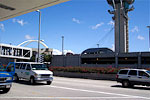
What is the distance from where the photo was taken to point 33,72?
16.8m

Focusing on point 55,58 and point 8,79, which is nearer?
point 8,79

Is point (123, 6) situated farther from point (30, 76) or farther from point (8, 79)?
point (8, 79)

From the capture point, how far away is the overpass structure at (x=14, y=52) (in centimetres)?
7301

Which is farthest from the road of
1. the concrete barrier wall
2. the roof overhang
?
the concrete barrier wall

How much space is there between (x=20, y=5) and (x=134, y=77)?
11.6 meters

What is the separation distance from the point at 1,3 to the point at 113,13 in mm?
64032

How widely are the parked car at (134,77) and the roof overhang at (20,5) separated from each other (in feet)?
35.0

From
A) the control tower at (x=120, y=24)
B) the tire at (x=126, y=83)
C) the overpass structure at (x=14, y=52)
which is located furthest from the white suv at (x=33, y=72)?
the overpass structure at (x=14, y=52)

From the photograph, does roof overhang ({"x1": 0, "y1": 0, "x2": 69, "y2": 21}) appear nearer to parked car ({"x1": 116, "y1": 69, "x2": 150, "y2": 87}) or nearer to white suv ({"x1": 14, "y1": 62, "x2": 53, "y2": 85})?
white suv ({"x1": 14, "y1": 62, "x2": 53, "y2": 85})

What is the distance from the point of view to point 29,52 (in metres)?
86.6

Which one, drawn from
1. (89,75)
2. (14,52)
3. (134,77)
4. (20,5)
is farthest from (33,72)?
(14,52)

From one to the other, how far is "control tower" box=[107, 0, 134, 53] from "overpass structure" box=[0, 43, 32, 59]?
126 feet

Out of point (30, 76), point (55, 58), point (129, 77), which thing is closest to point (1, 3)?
point (30, 76)

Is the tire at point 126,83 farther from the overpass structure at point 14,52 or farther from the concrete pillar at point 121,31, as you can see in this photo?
the overpass structure at point 14,52
